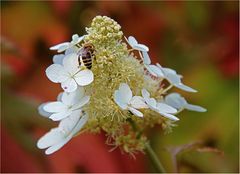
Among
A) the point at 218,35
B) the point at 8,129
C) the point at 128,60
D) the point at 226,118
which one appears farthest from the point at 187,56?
the point at 128,60

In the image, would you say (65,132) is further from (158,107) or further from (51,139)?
(158,107)

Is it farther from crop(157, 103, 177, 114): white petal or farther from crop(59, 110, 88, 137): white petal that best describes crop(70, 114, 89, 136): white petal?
crop(157, 103, 177, 114): white petal

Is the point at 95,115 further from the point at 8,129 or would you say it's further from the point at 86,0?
the point at 86,0

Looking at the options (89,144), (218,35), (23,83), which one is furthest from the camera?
(218,35)

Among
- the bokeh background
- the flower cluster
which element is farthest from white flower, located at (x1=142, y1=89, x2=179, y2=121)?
the bokeh background

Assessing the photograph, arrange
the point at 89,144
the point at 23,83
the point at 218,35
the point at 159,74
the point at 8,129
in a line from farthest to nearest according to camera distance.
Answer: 1. the point at 218,35
2. the point at 23,83
3. the point at 89,144
4. the point at 8,129
5. the point at 159,74

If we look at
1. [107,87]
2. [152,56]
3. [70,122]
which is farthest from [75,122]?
[152,56]
